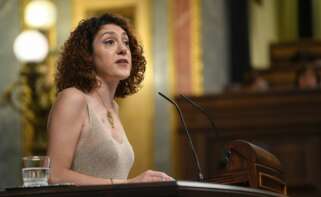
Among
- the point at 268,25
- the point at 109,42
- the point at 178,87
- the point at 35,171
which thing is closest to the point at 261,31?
the point at 268,25

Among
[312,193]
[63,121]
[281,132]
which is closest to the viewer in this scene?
[63,121]

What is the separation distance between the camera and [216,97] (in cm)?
744

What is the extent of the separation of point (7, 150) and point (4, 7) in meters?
1.27

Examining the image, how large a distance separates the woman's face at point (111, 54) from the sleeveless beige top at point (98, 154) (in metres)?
0.17

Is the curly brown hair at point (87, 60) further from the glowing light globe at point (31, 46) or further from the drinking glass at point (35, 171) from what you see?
the glowing light globe at point (31, 46)

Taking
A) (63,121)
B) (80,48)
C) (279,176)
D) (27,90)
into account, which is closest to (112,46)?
(80,48)

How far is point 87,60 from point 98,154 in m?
0.38

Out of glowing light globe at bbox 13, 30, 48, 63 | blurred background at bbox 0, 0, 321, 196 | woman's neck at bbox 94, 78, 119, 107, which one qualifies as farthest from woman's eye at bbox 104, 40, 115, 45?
glowing light globe at bbox 13, 30, 48, 63

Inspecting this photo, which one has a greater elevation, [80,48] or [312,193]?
[80,48]

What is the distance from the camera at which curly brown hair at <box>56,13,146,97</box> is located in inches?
146

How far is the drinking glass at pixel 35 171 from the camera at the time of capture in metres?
2.92

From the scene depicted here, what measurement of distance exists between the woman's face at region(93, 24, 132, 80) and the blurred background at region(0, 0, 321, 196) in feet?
11.0

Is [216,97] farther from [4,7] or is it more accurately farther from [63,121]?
[63,121]

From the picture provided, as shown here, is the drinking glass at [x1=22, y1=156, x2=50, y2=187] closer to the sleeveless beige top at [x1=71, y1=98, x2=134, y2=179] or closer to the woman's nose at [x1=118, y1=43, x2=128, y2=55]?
the sleeveless beige top at [x1=71, y1=98, x2=134, y2=179]
